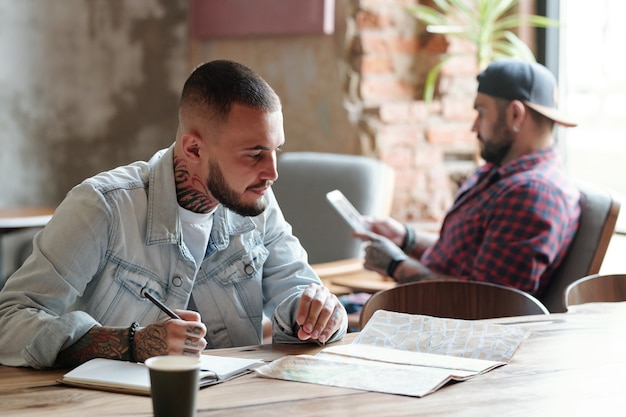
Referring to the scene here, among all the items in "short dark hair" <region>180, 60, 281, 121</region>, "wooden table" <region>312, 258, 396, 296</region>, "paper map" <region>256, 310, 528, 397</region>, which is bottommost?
"wooden table" <region>312, 258, 396, 296</region>

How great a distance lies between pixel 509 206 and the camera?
268 centimetres

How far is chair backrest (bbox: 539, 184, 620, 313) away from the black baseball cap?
0.31m

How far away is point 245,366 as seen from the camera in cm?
154

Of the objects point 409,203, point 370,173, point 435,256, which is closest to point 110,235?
point 435,256

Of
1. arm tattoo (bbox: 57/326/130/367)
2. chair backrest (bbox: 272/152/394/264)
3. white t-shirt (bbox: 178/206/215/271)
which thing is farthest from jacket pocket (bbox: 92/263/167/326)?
chair backrest (bbox: 272/152/394/264)

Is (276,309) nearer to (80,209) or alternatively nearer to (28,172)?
(80,209)

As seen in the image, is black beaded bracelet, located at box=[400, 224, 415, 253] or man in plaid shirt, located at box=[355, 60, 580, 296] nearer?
man in plaid shirt, located at box=[355, 60, 580, 296]

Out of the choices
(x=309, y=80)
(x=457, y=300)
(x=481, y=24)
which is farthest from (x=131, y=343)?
(x=309, y=80)

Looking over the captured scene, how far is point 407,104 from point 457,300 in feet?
6.24

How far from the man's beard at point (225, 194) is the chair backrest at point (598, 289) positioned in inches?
30.9

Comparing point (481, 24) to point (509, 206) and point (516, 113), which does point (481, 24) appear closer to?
point (516, 113)

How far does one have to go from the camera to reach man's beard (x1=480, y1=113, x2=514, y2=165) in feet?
9.64

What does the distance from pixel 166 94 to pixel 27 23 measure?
768 millimetres

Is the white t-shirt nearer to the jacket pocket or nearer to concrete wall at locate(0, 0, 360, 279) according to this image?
the jacket pocket
